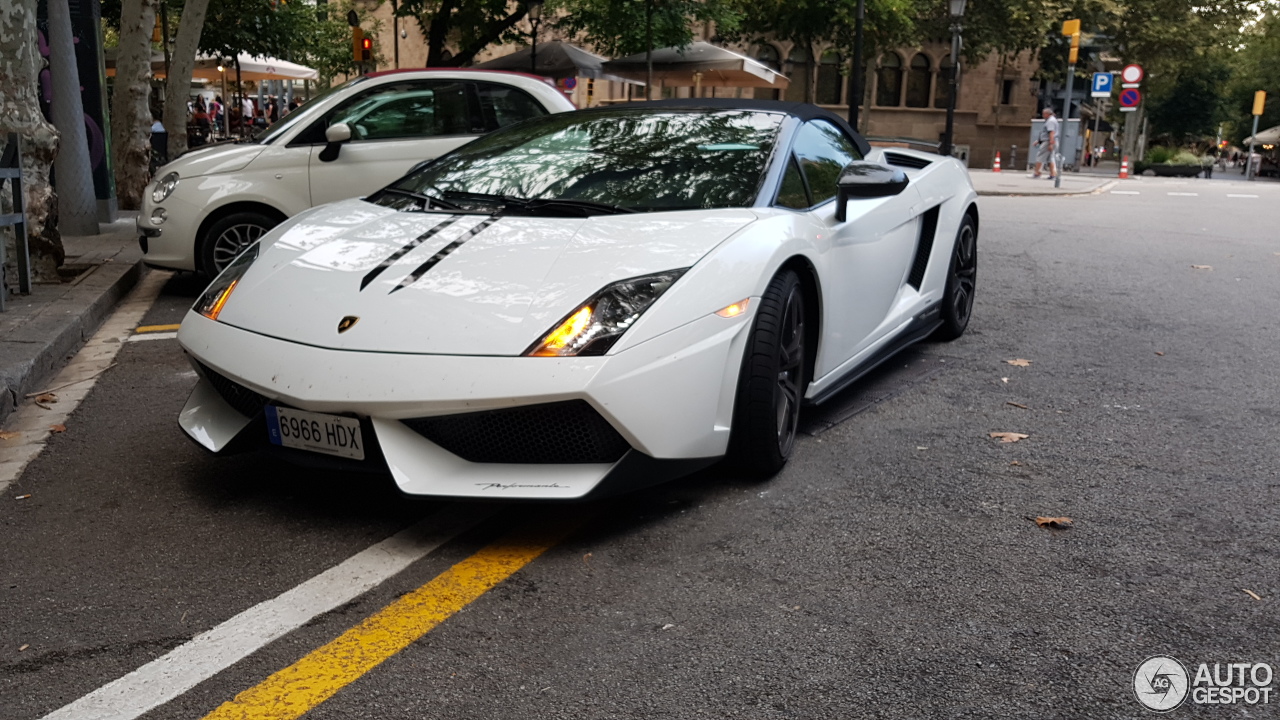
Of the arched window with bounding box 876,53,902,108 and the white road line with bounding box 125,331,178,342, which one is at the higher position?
the arched window with bounding box 876,53,902,108

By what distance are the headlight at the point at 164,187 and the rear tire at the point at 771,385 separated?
17.3ft

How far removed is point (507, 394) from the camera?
3.05 m

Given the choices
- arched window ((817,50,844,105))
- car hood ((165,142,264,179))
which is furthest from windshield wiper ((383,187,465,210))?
arched window ((817,50,844,105))

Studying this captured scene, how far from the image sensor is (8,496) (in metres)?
3.69

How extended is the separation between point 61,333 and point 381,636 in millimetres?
3924

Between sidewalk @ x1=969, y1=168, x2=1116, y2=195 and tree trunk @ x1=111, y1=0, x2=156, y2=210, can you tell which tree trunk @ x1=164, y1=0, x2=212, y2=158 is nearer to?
tree trunk @ x1=111, y1=0, x2=156, y2=210

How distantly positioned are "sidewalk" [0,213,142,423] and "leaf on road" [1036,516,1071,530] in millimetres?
3835

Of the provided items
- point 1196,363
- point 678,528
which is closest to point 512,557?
point 678,528

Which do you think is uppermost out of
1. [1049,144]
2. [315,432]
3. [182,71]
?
[182,71]

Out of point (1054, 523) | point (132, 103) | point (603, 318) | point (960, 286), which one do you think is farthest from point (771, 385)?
point (132, 103)

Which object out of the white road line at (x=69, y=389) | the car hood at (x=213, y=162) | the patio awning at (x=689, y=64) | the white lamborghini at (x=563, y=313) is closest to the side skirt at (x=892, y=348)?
the white lamborghini at (x=563, y=313)

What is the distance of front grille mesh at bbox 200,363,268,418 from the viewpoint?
11.2 feet

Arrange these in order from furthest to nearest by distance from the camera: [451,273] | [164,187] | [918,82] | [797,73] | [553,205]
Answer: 1. [918,82]
2. [797,73]
3. [164,187]
4. [553,205]
5. [451,273]

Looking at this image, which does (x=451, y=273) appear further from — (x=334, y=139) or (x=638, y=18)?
(x=638, y=18)
